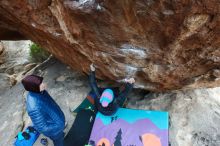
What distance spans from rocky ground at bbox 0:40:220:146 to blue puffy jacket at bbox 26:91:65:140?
86 centimetres

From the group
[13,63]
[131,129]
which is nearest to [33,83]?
[131,129]

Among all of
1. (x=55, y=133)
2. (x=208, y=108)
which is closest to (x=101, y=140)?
(x=55, y=133)

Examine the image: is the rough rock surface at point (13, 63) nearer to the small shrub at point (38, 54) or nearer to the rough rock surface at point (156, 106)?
the small shrub at point (38, 54)

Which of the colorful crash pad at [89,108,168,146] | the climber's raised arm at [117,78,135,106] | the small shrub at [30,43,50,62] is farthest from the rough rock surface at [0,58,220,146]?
the small shrub at [30,43,50,62]

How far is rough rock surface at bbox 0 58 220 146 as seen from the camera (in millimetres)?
5848

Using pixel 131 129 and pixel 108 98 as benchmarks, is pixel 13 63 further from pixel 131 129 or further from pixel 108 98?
pixel 131 129

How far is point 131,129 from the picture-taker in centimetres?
592

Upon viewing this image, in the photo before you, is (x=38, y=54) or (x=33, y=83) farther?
(x=38, y=54)

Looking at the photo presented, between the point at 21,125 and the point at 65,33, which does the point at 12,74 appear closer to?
the point at 21,125

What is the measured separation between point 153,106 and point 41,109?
2.23m

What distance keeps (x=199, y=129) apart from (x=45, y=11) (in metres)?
3.44

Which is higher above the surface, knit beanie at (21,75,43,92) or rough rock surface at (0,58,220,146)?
rough rock surface at (0,58,220,146)

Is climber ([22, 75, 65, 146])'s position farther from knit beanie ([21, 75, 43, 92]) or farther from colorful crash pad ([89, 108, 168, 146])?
colorful crash pad ([89, 108, 168, 146])

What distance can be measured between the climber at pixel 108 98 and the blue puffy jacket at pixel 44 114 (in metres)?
0.76
